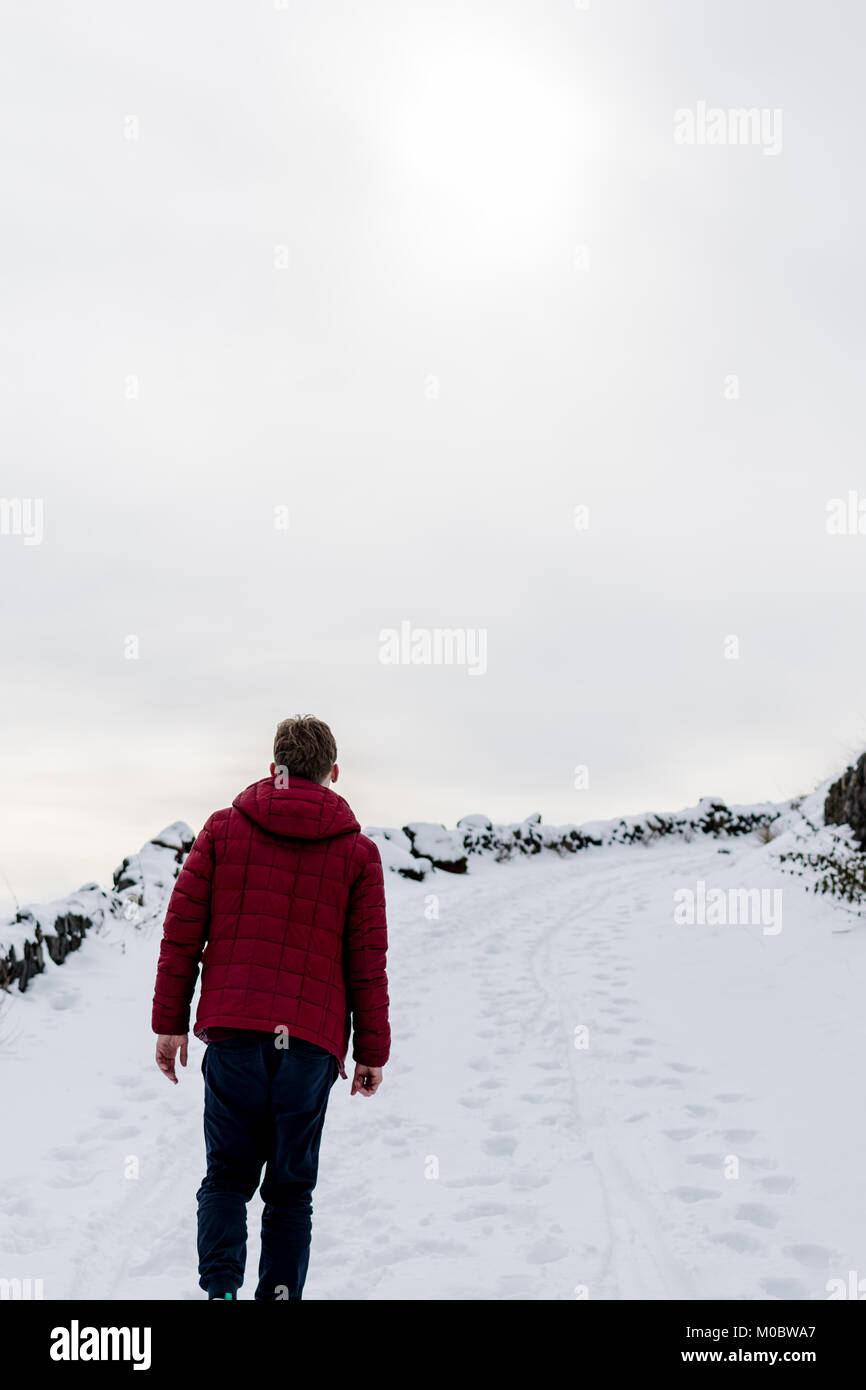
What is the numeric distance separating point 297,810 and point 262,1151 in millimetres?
1219

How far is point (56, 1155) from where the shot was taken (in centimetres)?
545

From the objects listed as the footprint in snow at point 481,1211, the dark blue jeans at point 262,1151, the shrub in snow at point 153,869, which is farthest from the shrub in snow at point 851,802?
the dark blue jeans at point 262,1151

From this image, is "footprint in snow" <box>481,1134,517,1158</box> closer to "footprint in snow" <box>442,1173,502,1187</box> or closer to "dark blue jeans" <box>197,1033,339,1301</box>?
"footprint in snow" <box>442,1173,502,1187</box>

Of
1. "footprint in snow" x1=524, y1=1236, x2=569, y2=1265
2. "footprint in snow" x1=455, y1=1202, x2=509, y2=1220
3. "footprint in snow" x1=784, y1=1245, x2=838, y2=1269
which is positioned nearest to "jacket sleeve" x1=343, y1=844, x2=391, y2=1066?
"footprint in snow" x1=524, y1=1236, x2=569, y2=1265

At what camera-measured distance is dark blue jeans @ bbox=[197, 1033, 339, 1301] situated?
10.7ft

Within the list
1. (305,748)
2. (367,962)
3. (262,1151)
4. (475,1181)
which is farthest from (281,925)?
(475,1181)

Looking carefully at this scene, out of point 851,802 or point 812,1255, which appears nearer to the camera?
point 812,1255

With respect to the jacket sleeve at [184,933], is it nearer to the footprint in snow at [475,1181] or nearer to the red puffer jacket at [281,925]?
the red puffer jacket at [281,925]

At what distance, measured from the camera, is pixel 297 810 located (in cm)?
337

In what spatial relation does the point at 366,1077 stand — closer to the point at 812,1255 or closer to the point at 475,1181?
the point at 475,1181

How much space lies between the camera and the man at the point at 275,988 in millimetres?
3287
